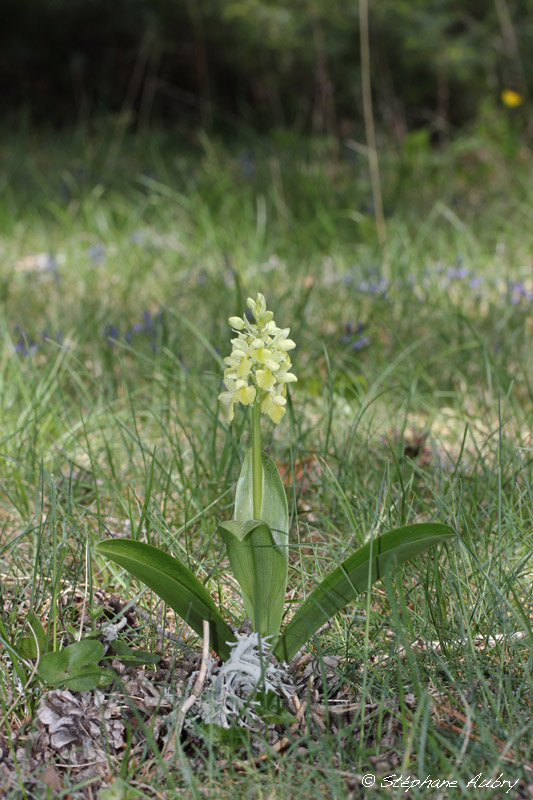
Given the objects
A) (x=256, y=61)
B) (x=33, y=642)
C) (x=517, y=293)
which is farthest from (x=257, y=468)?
(x=256, y=61)

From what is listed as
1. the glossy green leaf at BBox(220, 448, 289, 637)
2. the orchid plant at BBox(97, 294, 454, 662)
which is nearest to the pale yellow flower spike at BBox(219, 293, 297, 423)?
the orchid plant at BBox(97, 294, 454, 662)

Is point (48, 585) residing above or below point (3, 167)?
below

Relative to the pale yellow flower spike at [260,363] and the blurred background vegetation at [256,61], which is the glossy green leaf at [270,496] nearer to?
the pale yellow flower spike at [260,363]

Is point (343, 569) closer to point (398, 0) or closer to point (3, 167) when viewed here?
point (3, 167)

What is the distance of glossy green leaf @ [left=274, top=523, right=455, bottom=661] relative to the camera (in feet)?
3.85

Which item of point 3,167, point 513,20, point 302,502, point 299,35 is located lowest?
point 302,502

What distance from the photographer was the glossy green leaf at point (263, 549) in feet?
4.00

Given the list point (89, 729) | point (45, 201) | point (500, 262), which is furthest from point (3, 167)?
point (89, 729)

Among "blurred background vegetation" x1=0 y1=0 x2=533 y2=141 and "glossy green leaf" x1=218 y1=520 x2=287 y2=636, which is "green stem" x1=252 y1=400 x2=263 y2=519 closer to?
"glossy green leaf" x1=218 y1=520 x2=287 y2=636

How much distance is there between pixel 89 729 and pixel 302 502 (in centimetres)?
79

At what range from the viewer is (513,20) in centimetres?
579

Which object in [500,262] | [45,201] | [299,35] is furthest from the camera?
[299,35]

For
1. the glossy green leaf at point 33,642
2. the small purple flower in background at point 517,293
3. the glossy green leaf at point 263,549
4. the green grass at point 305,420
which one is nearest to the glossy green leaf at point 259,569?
the glossy green leaf at point 263,549

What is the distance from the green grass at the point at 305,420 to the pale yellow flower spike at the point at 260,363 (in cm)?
35
